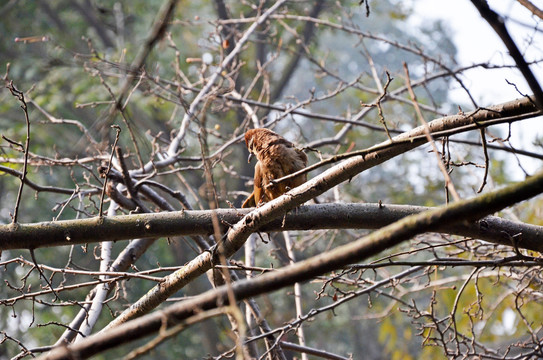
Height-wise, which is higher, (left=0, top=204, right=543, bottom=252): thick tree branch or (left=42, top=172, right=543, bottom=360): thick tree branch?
(left=0, top=204, right=543, bottom=252): thick tree branch

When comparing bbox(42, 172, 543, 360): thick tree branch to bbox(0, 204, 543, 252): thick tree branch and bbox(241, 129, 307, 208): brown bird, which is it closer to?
bbox(0, 204, 543, 252): thick tree branch

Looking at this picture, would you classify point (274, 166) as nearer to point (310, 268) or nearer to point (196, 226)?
point (196, 226)

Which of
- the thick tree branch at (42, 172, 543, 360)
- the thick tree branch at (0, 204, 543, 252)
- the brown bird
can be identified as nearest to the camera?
the thick tree branch at (42, 172, 543, 360)

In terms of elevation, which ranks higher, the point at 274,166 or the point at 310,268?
the point at 274,166

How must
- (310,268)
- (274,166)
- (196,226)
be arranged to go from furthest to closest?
(274,166)
(196,226)
(310,268)

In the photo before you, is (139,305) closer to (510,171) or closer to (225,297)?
(225,297)

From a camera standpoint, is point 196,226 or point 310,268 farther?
point 196,226

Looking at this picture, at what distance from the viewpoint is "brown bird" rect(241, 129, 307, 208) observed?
3727 mm

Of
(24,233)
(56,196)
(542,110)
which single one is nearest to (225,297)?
(542,110)

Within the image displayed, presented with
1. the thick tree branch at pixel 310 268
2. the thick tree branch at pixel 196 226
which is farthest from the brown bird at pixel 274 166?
the thick tree branch at pixel 310 268

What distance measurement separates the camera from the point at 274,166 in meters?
3.76

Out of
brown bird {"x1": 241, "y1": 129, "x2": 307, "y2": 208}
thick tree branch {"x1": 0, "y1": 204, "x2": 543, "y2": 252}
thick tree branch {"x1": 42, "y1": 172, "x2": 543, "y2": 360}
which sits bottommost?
thick tree branch {"x1": 42, "y1": 172, "x2": 543, "y2": 360}

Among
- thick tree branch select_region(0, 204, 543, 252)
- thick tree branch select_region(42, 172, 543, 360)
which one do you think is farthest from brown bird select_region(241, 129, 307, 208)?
thick tree branch select_region(42, 172, 543, 360)

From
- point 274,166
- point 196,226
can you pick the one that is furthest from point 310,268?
point 274,166
